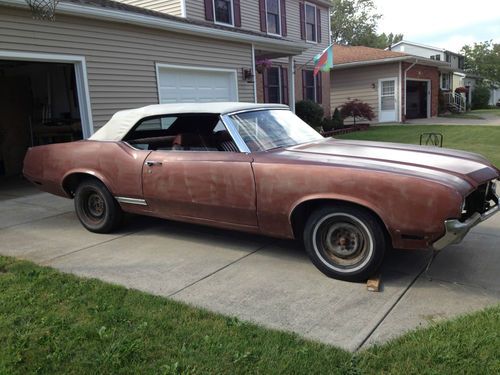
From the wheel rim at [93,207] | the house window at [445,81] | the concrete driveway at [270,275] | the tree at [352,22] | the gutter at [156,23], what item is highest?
the tree at [352,22]

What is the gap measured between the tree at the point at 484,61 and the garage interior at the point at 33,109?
167 feet

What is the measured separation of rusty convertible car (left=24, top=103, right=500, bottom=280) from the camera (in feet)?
11.5

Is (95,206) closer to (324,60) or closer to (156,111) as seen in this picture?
(156,111)

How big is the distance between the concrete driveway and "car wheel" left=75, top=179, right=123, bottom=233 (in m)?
0.14

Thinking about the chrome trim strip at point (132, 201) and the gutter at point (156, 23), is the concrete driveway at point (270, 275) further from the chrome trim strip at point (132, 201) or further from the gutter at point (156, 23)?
the gutter at point (156, 23)

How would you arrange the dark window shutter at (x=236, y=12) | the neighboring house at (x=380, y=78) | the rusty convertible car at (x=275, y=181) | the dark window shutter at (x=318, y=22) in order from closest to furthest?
the rusty convertible car at (x=275, y=181), the dark window shutter at (x=236, y=12), the dark window shutter at (x=318, y=22), the neighboring house at (x=380, y=78)

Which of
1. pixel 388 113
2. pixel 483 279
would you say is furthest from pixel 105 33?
pixel 388 113

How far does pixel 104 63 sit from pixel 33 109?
12.2 ft

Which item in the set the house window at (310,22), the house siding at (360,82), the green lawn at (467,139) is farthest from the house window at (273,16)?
the house siding at (360,82)

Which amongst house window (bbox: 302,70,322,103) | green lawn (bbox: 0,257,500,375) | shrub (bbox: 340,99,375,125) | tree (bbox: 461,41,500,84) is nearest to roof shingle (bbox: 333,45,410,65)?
shrub (bbox: 340,99,375,125)

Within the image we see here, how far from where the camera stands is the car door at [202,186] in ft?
13.9

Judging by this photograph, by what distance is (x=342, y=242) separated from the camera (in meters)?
3.88

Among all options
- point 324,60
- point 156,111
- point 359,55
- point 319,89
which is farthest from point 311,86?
point 156,111

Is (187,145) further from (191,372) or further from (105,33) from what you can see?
(105,33)
